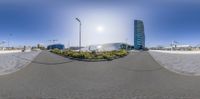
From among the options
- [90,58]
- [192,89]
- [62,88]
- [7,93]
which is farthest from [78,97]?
[90,58]

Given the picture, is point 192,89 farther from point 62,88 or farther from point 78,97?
point 62,88

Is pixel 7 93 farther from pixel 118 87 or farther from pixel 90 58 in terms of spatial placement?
pixel 90 58

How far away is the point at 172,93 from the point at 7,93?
475cm

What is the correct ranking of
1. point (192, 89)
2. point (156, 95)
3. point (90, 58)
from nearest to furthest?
point (156, 95) → point (192, 89) → point (90, 58)

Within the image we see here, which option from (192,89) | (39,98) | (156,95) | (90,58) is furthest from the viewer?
(90,58)

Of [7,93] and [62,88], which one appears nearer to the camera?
[7,93]

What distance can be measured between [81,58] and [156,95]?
13.6 meters

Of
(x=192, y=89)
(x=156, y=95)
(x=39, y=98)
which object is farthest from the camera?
(x=192, y=89)

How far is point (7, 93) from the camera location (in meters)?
6.55

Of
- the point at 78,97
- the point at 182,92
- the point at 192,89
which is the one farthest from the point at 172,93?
the point at 78,97

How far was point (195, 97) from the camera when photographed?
628cm

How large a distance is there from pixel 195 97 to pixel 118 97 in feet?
6.86

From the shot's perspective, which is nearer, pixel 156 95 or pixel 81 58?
pixel 156 95

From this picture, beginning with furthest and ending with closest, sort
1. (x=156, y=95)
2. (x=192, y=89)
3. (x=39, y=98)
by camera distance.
A: (x=192, y=89) → (x=156, y=95) → (x=39, y=98)
